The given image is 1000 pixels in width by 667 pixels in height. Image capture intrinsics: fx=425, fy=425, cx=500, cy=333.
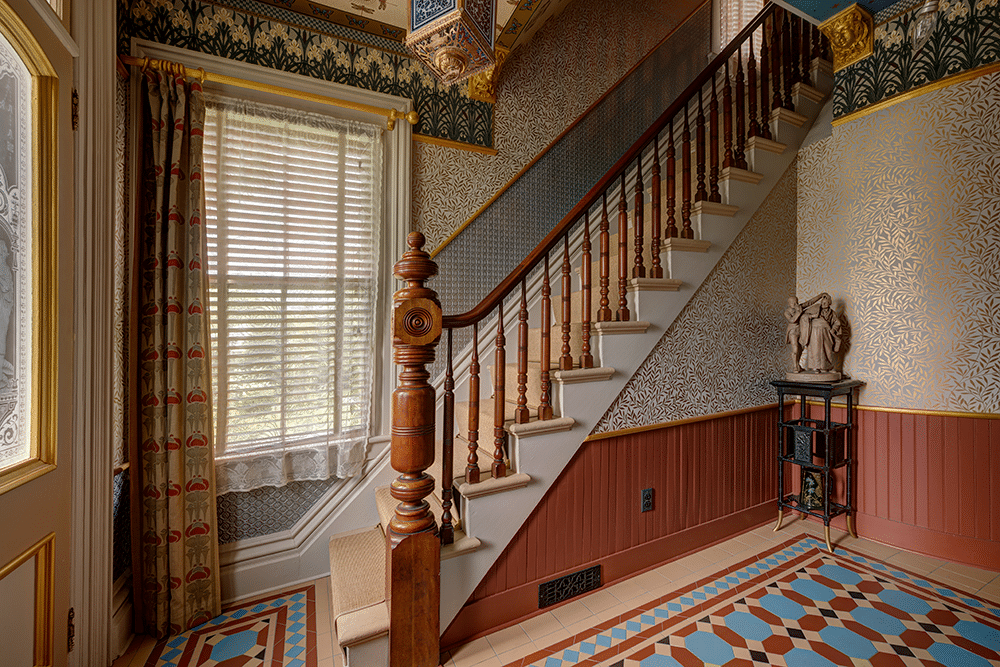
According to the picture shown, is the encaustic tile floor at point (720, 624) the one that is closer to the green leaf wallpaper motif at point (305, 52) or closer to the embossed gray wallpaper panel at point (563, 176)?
the embossed gray wallpaper panel at point (563, 176)

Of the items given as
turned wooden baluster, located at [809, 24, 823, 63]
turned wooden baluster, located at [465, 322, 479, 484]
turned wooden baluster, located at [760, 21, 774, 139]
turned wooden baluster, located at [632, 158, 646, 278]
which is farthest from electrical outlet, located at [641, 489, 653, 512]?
turned wooden baluster, located at [809, 24, 823, 63]

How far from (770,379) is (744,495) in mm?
790

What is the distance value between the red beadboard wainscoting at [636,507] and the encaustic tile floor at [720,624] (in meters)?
0.12

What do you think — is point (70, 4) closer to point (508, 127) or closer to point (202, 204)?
point (202, 204)

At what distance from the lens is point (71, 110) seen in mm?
1432

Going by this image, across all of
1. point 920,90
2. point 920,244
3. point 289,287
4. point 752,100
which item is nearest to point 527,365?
point 289,287

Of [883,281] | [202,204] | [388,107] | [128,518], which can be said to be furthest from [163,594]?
[883,281]

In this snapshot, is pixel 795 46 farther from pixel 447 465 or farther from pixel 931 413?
pixel 447 465

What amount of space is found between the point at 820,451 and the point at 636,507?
4.40 feet

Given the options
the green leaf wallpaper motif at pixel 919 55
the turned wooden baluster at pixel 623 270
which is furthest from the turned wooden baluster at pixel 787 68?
the turned wooden baluster at pixel 623 270

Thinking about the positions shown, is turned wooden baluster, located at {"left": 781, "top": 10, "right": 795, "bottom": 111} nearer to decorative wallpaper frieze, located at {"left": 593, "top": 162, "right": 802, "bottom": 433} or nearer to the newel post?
decorative wallpaper frieze, located at {"left": 593, "top": 162, "right": 802, "bottom": 433}

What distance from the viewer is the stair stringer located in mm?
1806

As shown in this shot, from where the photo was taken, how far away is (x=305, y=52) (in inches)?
89.4

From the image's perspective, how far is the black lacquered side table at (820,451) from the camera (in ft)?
8.25
